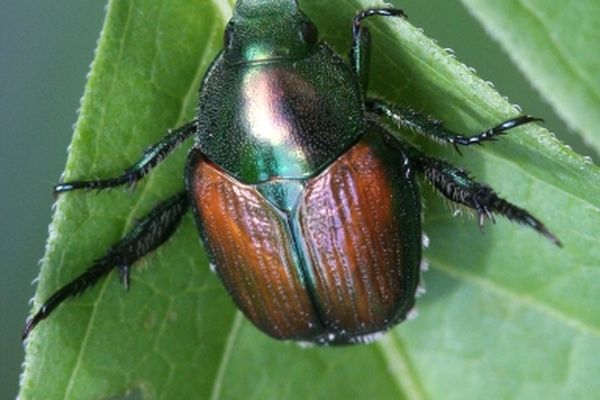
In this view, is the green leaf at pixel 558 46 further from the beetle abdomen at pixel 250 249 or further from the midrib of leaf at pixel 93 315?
the midrib of leaf at pixel 93 315

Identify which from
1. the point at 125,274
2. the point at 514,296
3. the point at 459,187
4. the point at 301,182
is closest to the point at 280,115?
the point at 301,182

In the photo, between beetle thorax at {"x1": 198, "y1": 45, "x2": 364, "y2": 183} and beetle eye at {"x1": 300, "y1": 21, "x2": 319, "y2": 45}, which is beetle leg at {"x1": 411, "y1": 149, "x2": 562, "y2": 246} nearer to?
beetle thorax at {"x1": 198, "y1": 45, "x2": 364, "y2": 183}

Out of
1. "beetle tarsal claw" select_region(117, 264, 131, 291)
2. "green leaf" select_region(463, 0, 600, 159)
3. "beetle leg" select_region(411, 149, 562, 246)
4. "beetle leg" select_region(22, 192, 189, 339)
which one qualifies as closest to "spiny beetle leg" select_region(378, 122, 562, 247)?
"beetle leg" select_region(411, 149, 562, 246)

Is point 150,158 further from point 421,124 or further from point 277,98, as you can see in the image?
point 421,124

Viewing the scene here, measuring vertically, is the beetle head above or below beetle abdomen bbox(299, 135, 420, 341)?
above

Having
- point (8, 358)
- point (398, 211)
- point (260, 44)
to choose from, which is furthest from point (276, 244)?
point (8, 358)

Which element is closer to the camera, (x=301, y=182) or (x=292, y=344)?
(x=301, y=182)

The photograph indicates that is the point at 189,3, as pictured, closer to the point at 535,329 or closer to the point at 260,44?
the point at 260,44
